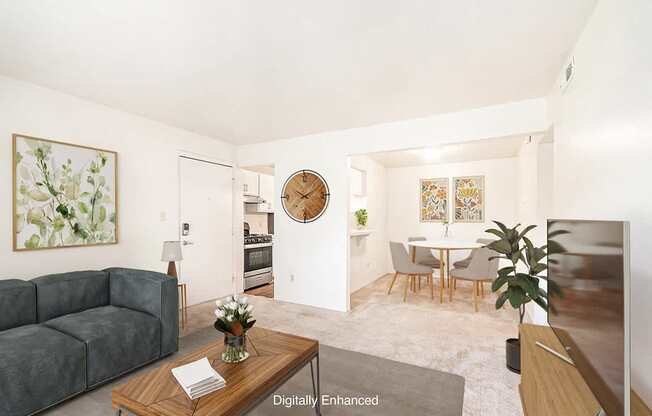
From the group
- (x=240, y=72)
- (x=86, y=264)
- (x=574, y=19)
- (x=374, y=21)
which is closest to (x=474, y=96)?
(x=574, y=19)

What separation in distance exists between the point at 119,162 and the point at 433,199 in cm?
540

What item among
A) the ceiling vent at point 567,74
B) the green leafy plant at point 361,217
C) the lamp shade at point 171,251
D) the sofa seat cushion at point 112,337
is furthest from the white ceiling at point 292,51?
the green leafy plant at point 361,217

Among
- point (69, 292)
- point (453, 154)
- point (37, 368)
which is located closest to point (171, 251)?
point (69, 292)

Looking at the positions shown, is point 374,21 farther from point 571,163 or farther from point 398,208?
point 398,208

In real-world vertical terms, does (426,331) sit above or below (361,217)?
below

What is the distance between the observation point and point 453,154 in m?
5.38

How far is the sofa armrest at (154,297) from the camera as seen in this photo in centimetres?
262

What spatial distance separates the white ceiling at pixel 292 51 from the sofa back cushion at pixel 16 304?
1711mm

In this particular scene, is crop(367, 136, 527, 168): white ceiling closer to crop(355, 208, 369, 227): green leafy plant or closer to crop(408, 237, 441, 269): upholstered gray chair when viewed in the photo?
crop(355, 208, 369, 227): green leafy plant

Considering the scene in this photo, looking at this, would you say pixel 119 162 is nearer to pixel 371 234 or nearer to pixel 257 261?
pixel 257 261

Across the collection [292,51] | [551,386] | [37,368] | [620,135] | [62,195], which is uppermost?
[292,51]

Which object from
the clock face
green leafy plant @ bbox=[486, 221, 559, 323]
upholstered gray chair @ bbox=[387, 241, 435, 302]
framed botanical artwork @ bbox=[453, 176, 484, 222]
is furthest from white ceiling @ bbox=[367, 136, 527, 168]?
green leafy plant @ bbox=[486, 221, 559, 323]

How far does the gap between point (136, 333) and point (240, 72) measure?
7.34 ft

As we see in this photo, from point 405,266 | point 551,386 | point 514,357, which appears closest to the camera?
point 551,386
